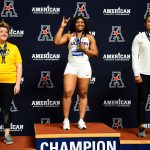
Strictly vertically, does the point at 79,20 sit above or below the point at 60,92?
above

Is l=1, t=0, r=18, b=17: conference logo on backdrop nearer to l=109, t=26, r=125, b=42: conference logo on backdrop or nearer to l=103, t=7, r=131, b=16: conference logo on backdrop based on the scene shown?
l=103, t=7, r=131, b=16: conference logo on backdrop

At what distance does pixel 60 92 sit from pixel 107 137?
1351 millimetres

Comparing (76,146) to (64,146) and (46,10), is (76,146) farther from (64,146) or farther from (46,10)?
(46,10)

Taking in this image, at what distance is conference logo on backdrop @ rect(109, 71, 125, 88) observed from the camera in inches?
189

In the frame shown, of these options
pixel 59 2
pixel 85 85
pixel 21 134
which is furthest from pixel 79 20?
pixel 21 134

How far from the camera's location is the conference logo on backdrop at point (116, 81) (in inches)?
189

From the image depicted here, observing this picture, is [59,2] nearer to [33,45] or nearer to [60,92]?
[33,45]

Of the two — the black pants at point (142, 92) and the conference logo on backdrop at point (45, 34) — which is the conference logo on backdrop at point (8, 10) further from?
the black pants at point (142, 92)

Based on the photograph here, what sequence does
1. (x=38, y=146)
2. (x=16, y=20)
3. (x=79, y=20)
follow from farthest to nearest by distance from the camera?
(x=16, y=20) → (x=79, y=20) → (x=38, y=146)

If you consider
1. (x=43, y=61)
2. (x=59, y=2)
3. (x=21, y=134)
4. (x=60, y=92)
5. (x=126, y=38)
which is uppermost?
(x=59, y=2)

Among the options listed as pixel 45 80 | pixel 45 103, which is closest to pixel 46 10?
pixel 45 80

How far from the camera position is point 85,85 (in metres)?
3.83

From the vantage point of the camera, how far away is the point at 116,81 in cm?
481

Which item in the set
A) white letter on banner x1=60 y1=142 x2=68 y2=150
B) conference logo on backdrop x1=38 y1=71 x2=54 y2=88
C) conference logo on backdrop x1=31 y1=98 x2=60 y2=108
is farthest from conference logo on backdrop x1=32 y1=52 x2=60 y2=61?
white letter on banner x1=60 y1=142 x2=68 y2=150
